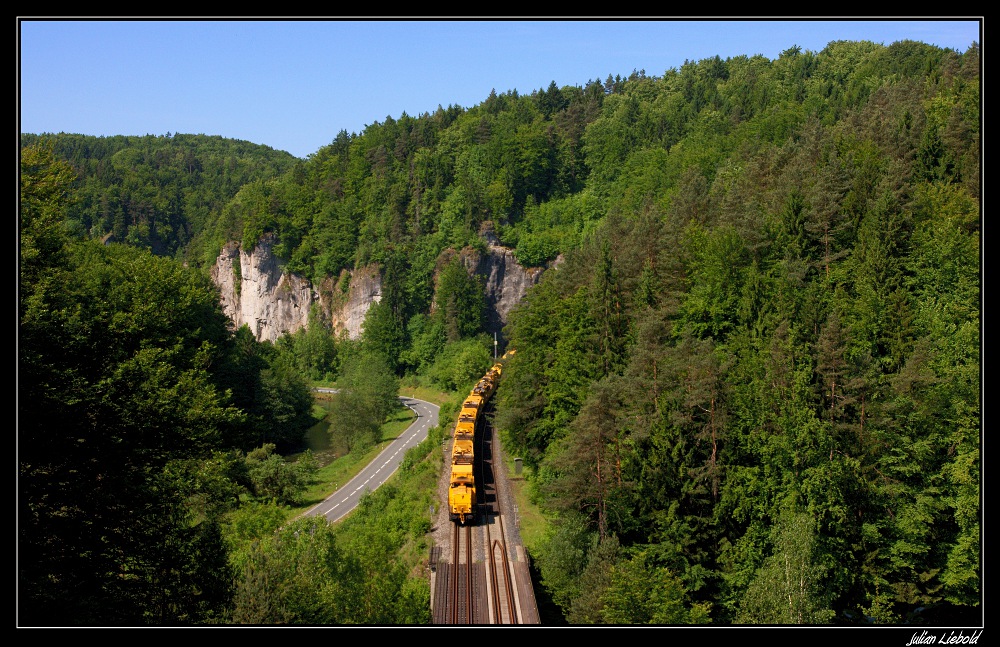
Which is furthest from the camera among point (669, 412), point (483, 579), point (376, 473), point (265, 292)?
point (265, 292)

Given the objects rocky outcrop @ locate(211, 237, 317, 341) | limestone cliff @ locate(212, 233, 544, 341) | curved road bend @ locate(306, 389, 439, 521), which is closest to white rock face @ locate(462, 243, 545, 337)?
limestone cliff @ locate(212, 233, 544, 341)

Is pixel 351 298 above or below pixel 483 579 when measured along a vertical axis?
above

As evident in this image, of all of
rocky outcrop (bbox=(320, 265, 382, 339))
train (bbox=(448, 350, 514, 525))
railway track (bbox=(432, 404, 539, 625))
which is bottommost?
railway track (bbox=(432, 404, 539, 625))

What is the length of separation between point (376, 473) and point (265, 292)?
77788mm

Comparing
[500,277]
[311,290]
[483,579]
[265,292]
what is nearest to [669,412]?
[483,579]

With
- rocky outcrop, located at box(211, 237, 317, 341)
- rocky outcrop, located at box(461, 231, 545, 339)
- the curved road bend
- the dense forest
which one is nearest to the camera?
the dense forest

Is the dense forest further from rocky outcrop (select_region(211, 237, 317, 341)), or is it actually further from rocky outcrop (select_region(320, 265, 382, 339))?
rocky outcrop (select_region(211, 237, 317, 341))

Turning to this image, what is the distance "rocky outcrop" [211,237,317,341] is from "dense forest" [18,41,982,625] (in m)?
50.6

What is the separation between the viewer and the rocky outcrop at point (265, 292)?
123 meters

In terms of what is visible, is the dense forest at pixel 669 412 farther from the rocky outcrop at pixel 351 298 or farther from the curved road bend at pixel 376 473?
the rocky outcrop at pixel 351 298

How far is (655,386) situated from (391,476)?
87.6 ft

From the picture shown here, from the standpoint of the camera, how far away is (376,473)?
56031 mm

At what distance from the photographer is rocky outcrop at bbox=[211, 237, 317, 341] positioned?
123 meters

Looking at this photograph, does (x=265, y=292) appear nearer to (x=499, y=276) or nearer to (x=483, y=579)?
(x=499, y=276)
